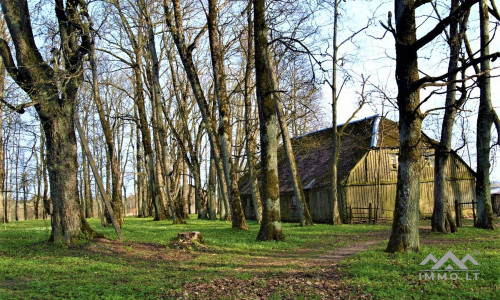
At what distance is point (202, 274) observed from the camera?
8531mm

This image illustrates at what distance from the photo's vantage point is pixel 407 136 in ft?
30.5

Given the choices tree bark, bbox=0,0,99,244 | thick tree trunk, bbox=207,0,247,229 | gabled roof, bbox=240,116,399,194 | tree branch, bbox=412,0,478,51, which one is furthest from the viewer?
gabled roof, bbox=240,116,399,194

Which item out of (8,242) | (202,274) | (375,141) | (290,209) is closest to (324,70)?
(202,274)

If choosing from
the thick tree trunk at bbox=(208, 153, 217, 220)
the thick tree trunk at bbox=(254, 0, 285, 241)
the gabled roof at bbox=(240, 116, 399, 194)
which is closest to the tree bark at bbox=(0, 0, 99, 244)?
the thick tree trunk at bbox=(254, 0, 285, 241)

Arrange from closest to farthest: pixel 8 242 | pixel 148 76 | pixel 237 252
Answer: pixel 237 252 < pixel 8 242 < pixel 148 76

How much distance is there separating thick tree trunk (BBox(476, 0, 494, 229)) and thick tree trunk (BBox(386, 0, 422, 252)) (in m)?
8.93

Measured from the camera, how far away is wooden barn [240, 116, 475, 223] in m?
26.9

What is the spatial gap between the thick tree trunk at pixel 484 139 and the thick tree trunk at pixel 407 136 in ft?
29.3

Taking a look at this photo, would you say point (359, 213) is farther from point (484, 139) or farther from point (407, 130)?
point (407, 130)

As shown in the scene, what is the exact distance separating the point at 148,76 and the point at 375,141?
16.3 metres

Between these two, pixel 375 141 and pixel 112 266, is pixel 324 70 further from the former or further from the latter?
pixel 375 141

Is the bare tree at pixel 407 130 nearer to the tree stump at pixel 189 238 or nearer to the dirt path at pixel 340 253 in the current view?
the dirt path at pixel 340 253

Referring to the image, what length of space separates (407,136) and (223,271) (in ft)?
17.2

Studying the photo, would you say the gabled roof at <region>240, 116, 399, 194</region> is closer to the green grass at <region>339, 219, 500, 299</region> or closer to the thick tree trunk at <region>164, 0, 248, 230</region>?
the thick tree trunk at <region>164, 0, 248, 230</region>
